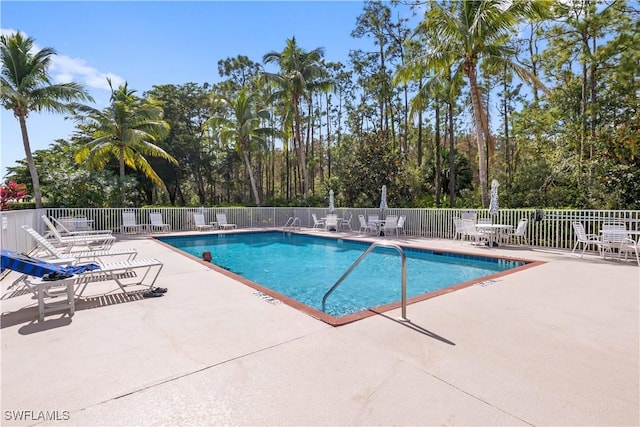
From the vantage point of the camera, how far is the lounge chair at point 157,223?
1508cm

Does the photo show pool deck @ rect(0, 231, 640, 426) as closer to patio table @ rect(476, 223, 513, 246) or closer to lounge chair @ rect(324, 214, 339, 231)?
patio table @ rect(476, 223, 513, 246)

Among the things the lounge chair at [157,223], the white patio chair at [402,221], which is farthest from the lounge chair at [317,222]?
the lounge chair at [157,223]

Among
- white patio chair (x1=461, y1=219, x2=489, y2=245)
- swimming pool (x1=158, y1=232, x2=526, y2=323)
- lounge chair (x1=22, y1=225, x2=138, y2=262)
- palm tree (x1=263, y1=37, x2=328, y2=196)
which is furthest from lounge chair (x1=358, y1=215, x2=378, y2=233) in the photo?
lounge chair (x1=22, y1=225, x2=138, y2=262)

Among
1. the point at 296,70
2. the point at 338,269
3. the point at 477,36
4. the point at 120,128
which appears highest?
the point at 296,70

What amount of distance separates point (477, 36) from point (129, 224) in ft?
51.3

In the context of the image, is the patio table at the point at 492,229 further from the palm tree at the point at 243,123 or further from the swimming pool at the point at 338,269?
the palm tree at the point at 243,123

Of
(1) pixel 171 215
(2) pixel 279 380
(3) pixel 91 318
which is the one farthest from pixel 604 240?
(1) pixel 171 215

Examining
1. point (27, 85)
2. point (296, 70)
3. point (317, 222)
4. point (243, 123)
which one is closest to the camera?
point (27, 85)

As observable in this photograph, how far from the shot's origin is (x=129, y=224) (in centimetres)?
1440

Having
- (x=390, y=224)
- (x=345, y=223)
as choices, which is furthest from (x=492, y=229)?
(x=345, y=223)

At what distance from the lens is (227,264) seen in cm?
948

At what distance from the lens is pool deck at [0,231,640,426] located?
219cm

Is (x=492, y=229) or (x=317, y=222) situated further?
(x=317, y=222)

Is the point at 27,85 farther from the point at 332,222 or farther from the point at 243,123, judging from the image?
the point at 332,222
